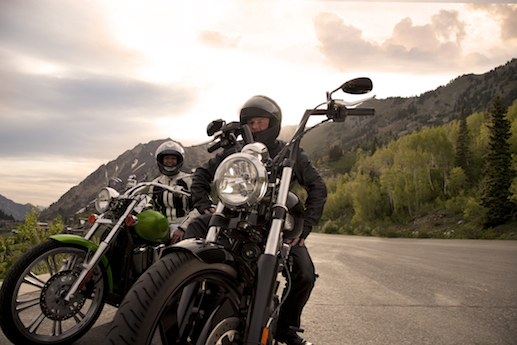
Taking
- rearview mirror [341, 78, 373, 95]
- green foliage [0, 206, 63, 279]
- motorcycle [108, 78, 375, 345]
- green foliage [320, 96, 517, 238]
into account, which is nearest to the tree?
green foliage [320, 96, 517, 238]

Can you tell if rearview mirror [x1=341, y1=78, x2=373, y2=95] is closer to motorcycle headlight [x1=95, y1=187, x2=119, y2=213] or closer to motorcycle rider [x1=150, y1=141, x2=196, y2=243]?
motorcycle headlight [x1=95, y1=187, x2=119, y2=213]

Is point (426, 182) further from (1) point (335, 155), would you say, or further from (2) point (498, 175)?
(1) point (335, 155)

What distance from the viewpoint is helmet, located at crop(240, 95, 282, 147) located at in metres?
2.62

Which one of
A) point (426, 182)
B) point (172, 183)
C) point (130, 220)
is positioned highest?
point (426, 182)

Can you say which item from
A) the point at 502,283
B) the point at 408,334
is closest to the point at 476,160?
the point at 502,283

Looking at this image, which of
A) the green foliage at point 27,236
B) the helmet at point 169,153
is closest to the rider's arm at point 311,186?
the helmet at point 169,153

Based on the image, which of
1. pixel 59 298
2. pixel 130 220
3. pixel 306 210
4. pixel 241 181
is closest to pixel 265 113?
pixel 306 210

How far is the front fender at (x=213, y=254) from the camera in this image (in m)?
1.60

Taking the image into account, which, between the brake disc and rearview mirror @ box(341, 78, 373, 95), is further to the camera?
the brake disc

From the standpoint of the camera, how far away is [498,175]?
35500mm

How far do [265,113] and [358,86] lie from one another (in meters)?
0.73

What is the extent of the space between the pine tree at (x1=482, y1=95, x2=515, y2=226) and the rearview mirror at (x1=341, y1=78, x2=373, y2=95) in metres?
37.8

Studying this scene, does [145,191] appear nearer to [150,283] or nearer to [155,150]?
[155,150]

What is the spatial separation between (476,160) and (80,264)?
64.7 m
